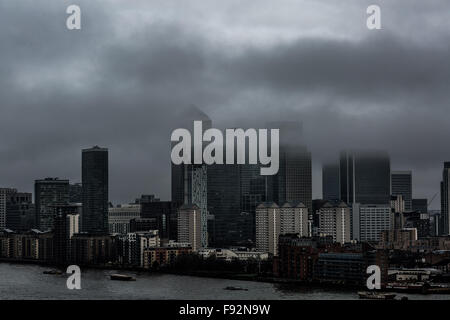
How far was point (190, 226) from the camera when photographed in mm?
23234

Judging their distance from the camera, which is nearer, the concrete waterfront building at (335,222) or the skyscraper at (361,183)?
the concrete waterfront building at (335,222)

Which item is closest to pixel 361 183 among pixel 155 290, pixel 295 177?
pixel 295 177

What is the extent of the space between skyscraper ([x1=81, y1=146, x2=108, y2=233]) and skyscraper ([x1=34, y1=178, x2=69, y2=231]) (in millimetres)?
1995

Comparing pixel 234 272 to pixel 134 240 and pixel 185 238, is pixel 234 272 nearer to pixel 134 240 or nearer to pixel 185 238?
pixel 134 240

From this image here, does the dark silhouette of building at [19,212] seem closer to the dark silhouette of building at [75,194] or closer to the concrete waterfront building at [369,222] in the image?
the dark silhouette of building at [75,194]

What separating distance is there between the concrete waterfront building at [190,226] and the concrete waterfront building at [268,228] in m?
1.89

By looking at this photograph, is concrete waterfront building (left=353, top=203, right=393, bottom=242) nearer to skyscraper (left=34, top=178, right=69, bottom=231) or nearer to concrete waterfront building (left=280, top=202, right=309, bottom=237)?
concrete waterfront building (left=280, top=202, right=309, bottom=237)

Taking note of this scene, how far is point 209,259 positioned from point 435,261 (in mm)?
5159

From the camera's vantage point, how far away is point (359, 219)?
2764cm

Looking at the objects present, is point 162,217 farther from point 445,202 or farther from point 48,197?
point 445,202

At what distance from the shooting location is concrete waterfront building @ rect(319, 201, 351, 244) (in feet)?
75.1

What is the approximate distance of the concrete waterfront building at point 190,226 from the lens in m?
23.1

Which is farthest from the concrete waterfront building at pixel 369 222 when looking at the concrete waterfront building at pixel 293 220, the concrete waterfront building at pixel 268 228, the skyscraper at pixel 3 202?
the skyscraper at pixel 3 202
